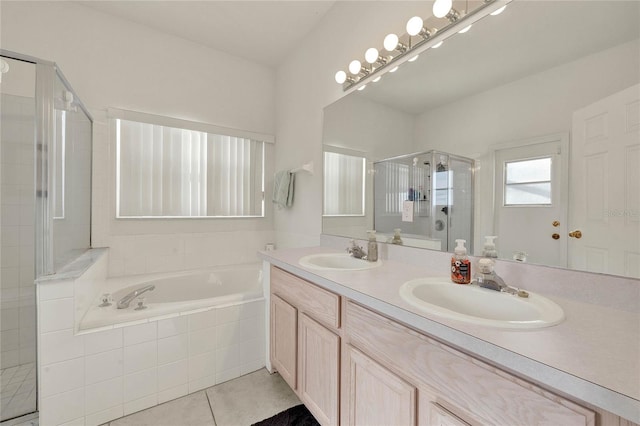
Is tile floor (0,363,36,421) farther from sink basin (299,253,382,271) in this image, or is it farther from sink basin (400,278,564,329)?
sink basin (400,278,564,329)

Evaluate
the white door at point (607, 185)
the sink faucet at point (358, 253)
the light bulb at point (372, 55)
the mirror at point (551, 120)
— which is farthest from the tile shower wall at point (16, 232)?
the white door at point (607, 185)

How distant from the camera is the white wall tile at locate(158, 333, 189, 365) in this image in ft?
5.13

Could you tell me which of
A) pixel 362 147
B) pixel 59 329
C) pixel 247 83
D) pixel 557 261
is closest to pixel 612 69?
pixel 557 261

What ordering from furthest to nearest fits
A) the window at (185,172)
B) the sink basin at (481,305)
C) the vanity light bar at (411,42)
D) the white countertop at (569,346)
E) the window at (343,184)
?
the window at (185,172), the window at (343,184), the vanity light bar at (411,42), the sink basin at (481,305), the white countertop at (569,346)

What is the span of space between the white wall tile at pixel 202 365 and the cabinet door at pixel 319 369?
Answer: 673 mm

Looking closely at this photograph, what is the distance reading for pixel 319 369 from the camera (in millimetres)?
1245

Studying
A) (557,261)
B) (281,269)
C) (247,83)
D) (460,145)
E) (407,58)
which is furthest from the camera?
(247,83)

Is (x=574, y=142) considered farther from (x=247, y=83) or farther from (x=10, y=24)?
(x=10, y=24)

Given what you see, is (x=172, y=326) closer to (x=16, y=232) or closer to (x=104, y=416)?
(x=104, y=416)

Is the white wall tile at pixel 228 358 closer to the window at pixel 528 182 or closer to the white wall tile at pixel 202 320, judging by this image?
the white wall tile at pixel 202 320

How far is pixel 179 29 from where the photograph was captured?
2.30m

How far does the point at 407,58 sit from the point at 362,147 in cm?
55

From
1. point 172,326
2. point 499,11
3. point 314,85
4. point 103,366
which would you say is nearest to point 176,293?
point 172,326

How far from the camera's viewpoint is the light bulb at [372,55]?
→ 5.17ft
